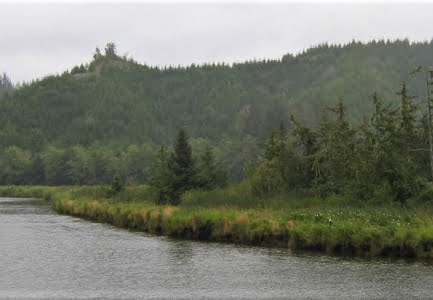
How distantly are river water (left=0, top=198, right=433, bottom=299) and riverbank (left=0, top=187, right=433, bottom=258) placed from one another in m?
1.90

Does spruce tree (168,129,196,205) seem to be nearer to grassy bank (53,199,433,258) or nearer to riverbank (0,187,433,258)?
riverbank (0,187,433,258)

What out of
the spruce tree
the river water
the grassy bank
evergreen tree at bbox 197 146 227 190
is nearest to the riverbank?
the grassy bank

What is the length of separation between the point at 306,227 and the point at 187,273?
1115 cm

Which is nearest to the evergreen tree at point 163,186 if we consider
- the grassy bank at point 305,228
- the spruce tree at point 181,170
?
the spruce tree at point 181,170

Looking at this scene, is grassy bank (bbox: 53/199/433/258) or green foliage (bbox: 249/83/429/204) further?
green foliage (bbox: 249/83/429/204)

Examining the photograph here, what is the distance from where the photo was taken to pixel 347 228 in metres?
39.8

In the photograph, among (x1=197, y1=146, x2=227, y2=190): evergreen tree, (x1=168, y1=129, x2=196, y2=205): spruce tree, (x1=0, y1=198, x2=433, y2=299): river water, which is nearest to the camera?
(x1=0, y1=198, x2=433, y2=299): river water

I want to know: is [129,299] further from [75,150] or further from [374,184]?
[75,150]

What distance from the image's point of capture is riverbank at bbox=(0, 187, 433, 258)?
37812 millimetres

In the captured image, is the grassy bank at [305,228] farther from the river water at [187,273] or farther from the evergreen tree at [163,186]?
the evergreen tree at [163,186]

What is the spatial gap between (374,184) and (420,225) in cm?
1398

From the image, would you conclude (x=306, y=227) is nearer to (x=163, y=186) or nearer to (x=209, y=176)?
(x=163, y=186)

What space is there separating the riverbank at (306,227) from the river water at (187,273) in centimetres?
190

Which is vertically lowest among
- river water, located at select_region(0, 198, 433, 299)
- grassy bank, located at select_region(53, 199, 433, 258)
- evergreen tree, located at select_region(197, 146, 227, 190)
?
river water, located at select_region(0, 198, 433, 299)
